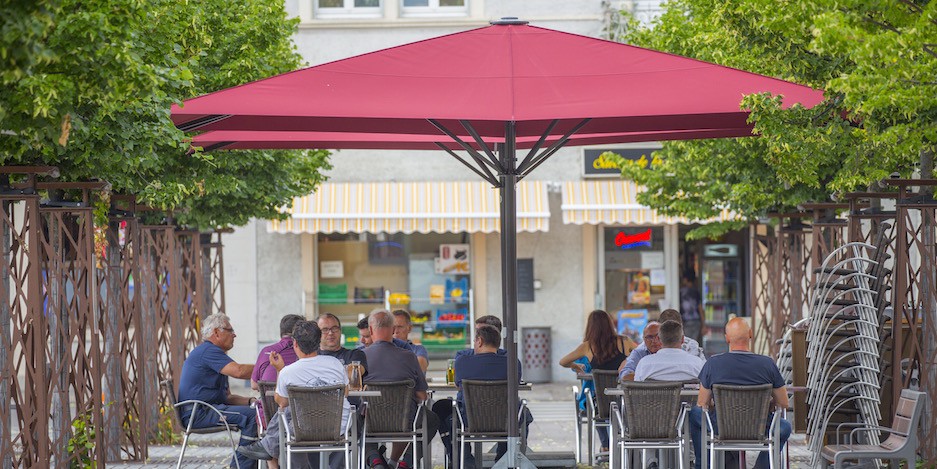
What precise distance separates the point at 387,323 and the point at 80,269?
2.52m

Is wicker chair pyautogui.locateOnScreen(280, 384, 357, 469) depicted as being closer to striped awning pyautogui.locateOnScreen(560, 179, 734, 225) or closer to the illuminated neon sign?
striped awning pyautogui.locateOnScreen(560, 179, 734, 225)

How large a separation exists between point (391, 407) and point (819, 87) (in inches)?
159

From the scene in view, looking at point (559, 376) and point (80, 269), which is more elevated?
point (80, 269)

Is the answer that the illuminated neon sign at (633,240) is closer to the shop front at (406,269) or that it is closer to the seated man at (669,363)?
the shop front at (406,269)

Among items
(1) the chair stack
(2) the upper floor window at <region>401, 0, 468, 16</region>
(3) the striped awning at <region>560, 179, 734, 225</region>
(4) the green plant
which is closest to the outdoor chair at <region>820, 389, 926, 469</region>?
(1) the chair stack

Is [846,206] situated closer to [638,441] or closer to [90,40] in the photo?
[638,441]

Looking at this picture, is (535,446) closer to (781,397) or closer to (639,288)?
(781,397)

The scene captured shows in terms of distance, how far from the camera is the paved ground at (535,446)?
12.4 m

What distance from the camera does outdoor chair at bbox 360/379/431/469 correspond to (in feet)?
32.6

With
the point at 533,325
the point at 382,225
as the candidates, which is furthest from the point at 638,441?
the point at 533,325

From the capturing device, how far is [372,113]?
8055mm

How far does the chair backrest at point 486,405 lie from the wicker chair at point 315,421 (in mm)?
1079

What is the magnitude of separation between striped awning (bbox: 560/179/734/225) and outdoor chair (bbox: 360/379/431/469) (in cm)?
1163

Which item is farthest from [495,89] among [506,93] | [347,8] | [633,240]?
[347,8]
